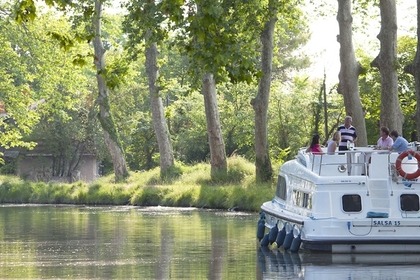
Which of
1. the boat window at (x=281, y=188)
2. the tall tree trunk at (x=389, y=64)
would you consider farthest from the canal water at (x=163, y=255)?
the tall tree trunk at (x=389, y=64)

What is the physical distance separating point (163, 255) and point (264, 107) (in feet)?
84.1

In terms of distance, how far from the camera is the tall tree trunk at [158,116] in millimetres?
65188

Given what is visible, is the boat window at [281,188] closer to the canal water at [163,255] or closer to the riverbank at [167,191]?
the canal water at [163,255]

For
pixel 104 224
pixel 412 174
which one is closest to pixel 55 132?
pixel 104 224

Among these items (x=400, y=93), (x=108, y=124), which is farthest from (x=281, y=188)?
(x=108, y=124)

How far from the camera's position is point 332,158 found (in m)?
31.0

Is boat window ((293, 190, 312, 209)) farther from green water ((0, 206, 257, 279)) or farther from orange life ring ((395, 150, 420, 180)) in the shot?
orange life ring ((395, 150, 420, 180))

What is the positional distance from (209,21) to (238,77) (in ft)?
4.33

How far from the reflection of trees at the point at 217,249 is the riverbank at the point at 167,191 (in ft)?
30.5

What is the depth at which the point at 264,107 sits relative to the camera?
5472cm

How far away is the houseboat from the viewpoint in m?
28.1

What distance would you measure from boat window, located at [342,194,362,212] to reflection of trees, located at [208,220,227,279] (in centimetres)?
283

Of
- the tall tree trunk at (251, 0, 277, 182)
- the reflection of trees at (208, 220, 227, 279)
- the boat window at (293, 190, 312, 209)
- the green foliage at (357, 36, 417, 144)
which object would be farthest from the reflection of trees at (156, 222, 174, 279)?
the green foliage at (357, 36, 417, 144)

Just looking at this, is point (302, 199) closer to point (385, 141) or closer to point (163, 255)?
point (385, 141)
